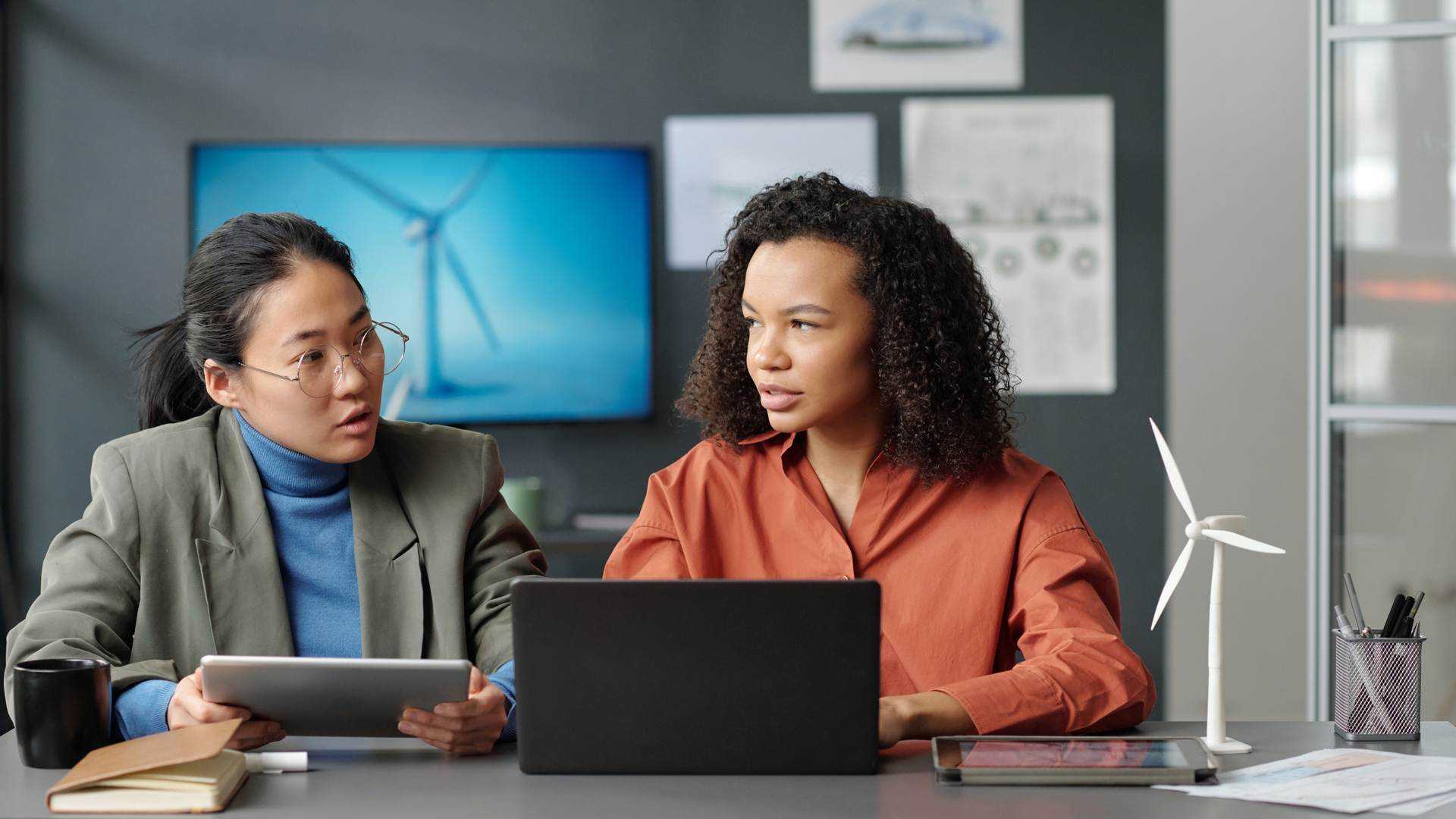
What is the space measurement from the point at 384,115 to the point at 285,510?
218 cm

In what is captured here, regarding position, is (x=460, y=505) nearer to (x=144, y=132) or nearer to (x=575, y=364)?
(x=575, y=364)

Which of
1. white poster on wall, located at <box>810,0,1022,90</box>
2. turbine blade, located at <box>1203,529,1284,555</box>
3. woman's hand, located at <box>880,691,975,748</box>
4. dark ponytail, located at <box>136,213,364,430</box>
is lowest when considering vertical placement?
woman's hand, located at <box>880,691,975,748</box>

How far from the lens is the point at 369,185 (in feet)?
12.1

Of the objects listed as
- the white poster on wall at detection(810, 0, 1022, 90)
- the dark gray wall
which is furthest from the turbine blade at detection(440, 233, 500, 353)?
the white poster on wall at detection(810, 0, 1022, 90)

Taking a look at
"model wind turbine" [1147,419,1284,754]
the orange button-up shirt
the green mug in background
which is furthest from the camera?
the green mug in background

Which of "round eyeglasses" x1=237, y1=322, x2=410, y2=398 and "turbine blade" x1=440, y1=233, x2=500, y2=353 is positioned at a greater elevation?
"turbine blade" x1=440, y1=233, x2=500, y2=353

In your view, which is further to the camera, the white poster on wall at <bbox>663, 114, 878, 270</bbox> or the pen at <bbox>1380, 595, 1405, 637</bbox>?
the white poster on wall at <bbox>663, 114, 878, 270</bbox>

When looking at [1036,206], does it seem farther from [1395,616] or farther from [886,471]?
[1395,616]

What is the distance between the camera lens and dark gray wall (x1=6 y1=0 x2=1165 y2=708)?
12.4ft

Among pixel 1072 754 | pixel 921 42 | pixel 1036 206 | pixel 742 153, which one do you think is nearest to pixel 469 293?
pixel 742 153

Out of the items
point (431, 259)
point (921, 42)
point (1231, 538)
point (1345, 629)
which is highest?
point (921, 42)

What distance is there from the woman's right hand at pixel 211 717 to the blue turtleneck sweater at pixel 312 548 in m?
0.33

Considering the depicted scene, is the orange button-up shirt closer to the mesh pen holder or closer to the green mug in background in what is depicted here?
the mesh pen holder

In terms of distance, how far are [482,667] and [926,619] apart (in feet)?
1.93
